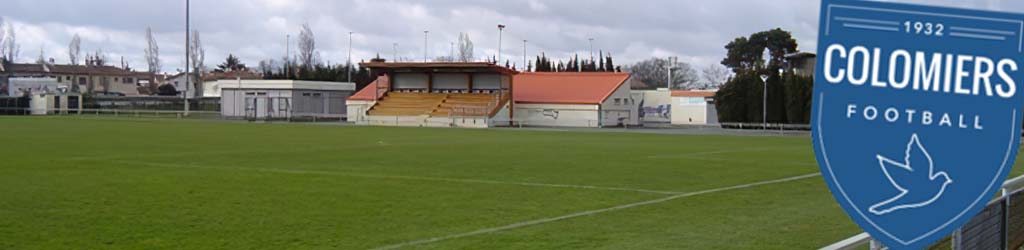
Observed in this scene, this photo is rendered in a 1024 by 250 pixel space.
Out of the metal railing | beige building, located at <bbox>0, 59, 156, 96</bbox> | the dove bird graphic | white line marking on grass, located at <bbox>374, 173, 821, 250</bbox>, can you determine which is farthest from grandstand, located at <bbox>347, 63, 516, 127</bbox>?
beige building, located at <bbox>0, 59, 156, 96</bbox>

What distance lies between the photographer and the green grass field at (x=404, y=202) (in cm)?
999

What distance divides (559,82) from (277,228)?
61456 mm

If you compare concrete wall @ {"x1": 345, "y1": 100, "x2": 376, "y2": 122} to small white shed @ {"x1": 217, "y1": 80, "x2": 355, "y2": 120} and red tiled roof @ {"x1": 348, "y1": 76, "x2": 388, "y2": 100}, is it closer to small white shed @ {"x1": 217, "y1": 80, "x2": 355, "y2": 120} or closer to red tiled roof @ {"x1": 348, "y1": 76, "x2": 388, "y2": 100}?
red tiled roof @ {"x1": 348, "y1": 76, "x2": 388, "y2": 100}

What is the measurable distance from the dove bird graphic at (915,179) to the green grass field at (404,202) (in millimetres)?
6491

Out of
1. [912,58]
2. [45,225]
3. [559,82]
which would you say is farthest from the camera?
[559,82]

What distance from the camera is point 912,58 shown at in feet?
9.79

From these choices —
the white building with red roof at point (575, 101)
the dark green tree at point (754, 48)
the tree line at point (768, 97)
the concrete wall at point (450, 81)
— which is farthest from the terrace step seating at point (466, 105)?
the dark green tree at point (754, 48)

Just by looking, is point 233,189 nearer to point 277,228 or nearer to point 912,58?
point 277,228

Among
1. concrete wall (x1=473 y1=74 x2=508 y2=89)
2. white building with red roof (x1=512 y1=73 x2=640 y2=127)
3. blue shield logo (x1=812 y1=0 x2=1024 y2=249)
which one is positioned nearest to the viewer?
blue shield logo (x1=812 y1=0 x2=1024 y2=249)

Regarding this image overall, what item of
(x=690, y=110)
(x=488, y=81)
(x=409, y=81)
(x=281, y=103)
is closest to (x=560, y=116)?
(x=488, y=81)

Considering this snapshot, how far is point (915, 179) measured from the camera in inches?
122

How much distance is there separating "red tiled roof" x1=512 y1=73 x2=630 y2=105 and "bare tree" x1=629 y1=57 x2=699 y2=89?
186ft

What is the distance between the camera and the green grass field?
9992 millimetres

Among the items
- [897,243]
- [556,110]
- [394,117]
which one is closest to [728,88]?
[556,110]
